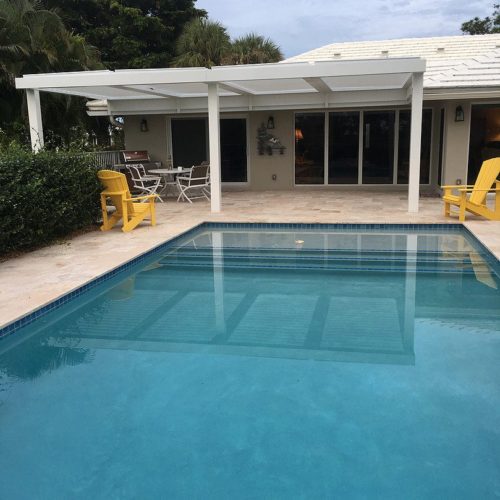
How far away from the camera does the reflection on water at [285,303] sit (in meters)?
4.53

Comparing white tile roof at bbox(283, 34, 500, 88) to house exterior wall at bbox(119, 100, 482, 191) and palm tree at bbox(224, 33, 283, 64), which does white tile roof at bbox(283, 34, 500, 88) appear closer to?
house exterior wall at bbox(119, 100, 482, 191)

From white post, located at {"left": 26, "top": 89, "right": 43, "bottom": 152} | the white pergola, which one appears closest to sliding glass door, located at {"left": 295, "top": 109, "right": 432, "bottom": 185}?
the white pergola

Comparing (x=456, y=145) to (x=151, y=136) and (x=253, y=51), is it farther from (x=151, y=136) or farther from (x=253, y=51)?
(x=253, y=51)

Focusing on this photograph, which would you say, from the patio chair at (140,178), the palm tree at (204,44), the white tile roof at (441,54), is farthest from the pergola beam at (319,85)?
the palm tree at (204,44)

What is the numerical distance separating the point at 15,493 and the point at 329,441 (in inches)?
66.9

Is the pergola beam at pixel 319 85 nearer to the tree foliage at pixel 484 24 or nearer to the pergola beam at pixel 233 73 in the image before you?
the pergola beam at pixel 233 73

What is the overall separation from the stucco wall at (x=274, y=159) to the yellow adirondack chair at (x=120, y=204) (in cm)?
649

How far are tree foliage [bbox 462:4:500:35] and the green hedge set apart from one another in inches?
1259

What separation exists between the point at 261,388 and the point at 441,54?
14.1 meters

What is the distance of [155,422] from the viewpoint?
337cm

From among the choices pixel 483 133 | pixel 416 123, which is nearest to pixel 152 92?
pixel 416 123

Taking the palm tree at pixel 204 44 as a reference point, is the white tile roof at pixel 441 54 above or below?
below

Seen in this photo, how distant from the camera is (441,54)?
15.1 m

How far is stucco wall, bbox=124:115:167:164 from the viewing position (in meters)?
15.6
